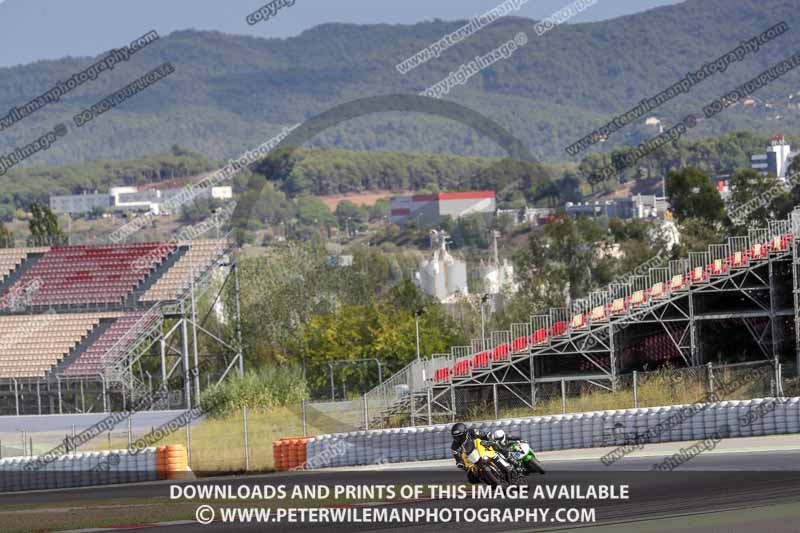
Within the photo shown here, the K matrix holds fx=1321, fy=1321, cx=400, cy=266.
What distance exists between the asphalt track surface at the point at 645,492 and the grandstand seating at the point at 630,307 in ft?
47.2

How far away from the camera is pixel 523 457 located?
805 inches

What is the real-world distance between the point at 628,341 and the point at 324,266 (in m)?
41.9

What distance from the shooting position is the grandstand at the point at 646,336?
41.6m

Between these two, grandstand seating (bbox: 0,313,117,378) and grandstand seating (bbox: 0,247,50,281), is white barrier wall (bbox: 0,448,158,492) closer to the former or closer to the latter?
grandstand seating (bbox: 0,313,117,378)

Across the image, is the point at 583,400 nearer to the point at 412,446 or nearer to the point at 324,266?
the point at 412,446

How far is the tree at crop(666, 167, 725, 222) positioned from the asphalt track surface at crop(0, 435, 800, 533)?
64860 mm

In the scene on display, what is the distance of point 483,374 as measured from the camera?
41.9 m

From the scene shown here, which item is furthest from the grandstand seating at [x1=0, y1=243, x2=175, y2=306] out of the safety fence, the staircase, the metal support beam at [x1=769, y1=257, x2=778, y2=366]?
the metal support beam at [x1=769, y1=257, x2=778, y2=366]

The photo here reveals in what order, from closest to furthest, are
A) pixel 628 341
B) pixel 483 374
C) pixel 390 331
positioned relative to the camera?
pixel 483 374, pixel 628 341, pixel 390 331

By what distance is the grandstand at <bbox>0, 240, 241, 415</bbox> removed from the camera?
5062cm

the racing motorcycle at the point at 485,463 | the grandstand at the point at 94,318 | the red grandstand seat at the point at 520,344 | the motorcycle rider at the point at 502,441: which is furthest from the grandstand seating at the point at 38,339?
the racing motorcycle at the point at 485,463

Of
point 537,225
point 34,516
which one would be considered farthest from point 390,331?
point 537,225

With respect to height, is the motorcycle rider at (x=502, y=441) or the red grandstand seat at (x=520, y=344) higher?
the red grandstand seat at (x=520, y=344)

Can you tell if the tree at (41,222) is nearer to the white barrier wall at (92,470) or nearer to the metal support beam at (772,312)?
the metal support beam at (772,312)
